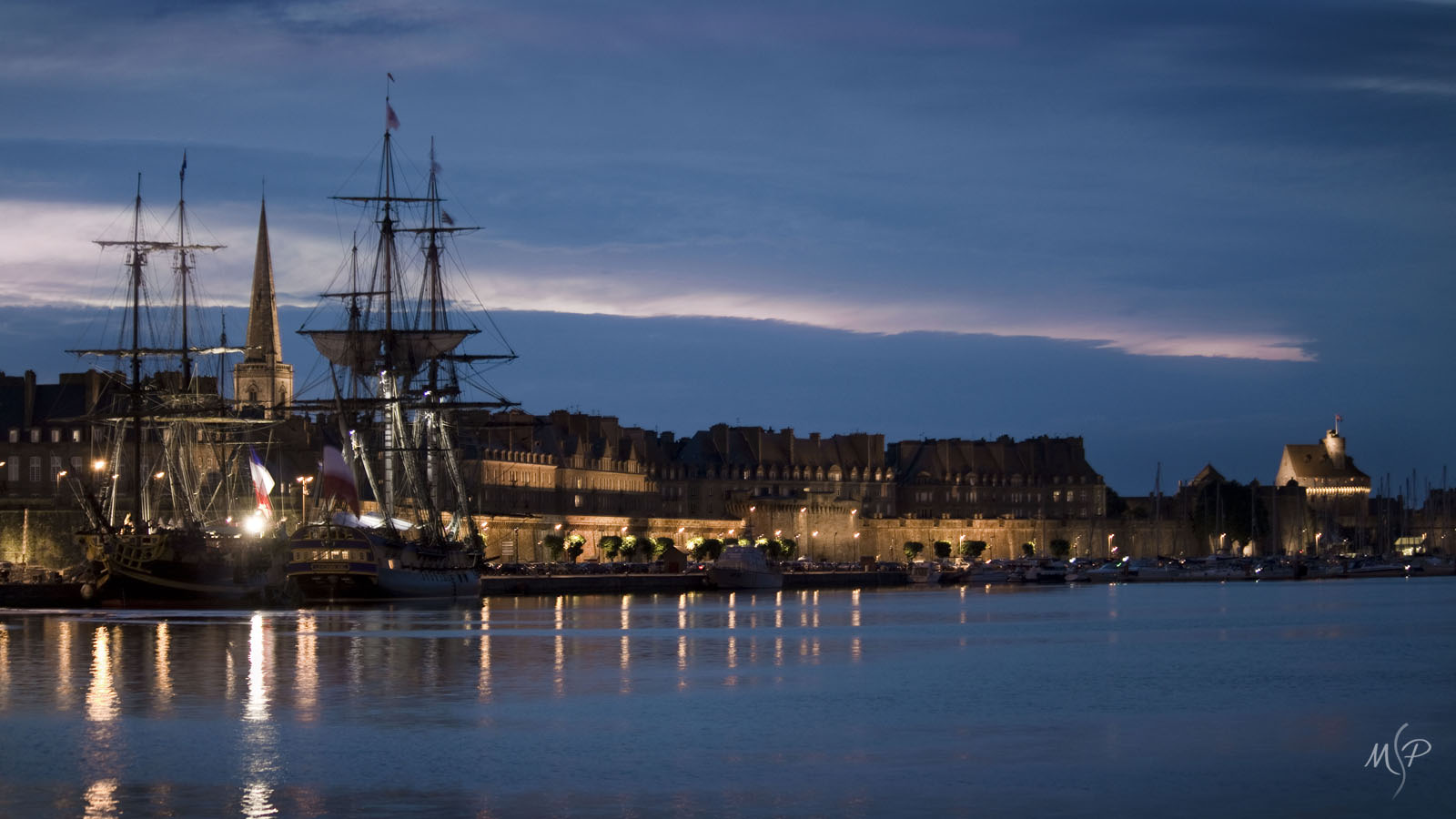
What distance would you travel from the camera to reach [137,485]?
72.1 m

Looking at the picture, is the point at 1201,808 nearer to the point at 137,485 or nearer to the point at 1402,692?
the point at 1402,692

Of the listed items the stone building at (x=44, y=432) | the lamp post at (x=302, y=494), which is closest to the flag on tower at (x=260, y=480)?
the lamp post at (x=302, y=494)

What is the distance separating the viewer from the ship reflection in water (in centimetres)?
2114

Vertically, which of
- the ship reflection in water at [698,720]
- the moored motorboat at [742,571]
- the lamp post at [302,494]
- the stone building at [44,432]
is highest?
the stone building at [44,432]

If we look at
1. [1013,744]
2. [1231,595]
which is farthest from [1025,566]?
[1013,744]

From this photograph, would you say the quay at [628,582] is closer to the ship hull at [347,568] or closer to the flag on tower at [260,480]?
the ship hull at [347,568]

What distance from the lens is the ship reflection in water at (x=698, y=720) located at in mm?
21141

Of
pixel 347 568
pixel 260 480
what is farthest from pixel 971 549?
pixel 260 480

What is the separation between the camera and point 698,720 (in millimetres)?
28656

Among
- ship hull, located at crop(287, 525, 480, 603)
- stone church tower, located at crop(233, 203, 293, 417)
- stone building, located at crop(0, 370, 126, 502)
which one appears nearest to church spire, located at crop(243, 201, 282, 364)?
stone church tower, located at crop(233, 203, 293, 417)

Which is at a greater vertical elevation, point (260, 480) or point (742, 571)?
point (260, 480)

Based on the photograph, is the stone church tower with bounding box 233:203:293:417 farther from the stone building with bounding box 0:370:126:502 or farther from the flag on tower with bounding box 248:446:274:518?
the flag on tower with bounding box 248:446:274:518

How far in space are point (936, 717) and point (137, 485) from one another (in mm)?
49552

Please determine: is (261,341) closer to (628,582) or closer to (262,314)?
(262,314)
